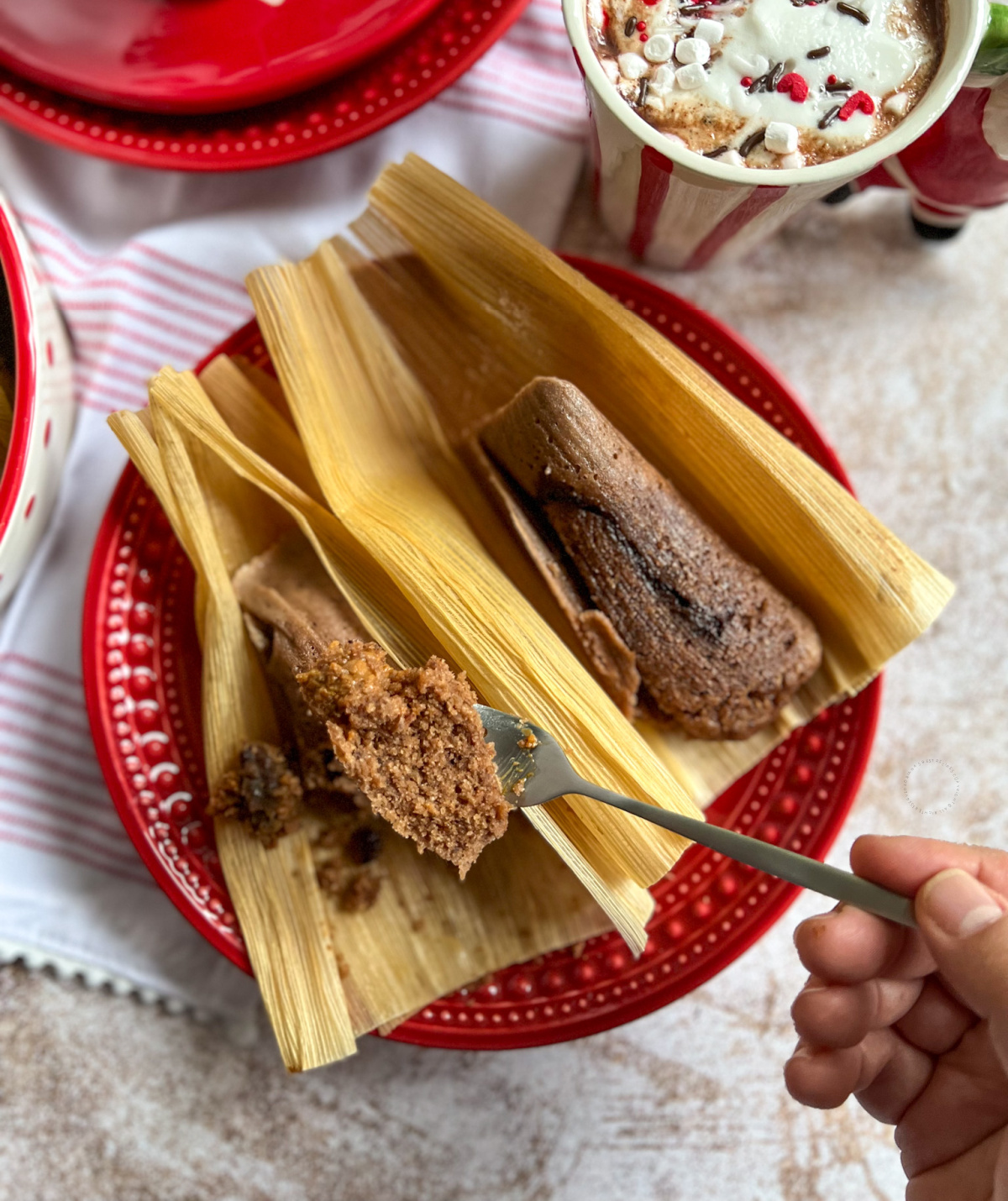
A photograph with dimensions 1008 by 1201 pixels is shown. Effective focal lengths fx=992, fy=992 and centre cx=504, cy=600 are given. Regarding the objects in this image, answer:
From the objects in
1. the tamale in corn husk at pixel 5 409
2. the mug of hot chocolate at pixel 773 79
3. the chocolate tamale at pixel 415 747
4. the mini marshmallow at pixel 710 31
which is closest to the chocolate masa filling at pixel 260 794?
the chocolate tamale at pixel 415 747

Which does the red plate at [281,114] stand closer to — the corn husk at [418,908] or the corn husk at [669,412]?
the corn husk at [669,412]

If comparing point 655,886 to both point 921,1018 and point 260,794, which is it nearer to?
point 921,1018

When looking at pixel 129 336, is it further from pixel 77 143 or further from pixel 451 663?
pixel 451 663

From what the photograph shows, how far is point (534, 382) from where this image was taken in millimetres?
1345

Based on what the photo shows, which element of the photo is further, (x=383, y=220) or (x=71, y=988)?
(x=71, y=988)

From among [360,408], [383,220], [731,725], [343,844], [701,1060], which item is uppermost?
[383,220]

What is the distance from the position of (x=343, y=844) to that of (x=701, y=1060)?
723mm

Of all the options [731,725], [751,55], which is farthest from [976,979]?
[751,55]

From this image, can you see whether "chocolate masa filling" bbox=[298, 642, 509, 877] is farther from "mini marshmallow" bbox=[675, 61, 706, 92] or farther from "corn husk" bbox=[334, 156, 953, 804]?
"mini marshmallow" bbox=[675, 61, 706, 92]

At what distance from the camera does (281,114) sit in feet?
4.93

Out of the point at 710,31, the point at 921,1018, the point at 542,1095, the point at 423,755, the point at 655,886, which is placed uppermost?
the point at 710,31

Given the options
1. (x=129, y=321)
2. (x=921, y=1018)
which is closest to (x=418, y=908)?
(x=921, y=1018)

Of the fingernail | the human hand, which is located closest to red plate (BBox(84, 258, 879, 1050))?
the human hand

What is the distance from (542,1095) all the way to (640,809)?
0.71 m
